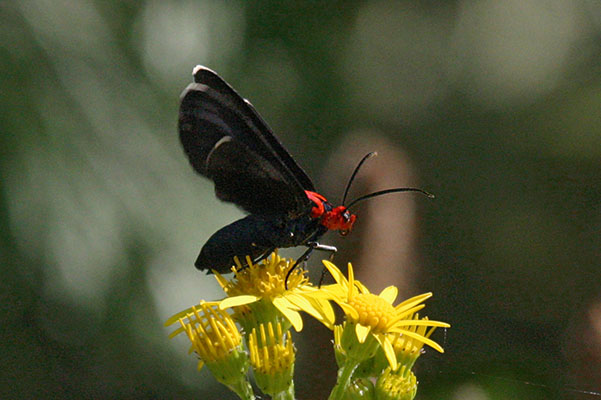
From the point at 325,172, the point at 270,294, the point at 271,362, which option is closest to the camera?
the point at 271,362

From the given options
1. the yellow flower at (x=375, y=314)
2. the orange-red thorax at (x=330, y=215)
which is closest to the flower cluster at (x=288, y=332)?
the yellow flower at (x=375, y=314)

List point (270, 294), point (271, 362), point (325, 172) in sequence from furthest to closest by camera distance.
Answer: point (325, 172)
point (270, 294)
point (271, 362)

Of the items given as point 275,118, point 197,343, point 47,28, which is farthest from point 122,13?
point 197,343

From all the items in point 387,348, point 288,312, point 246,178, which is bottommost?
point 387,348

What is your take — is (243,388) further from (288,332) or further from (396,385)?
(396,385)

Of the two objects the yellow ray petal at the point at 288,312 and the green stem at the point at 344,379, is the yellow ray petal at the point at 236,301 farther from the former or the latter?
the green stem at the point at 344,379

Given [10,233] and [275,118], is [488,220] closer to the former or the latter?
[275,118]

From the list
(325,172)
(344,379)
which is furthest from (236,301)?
(325,172)
